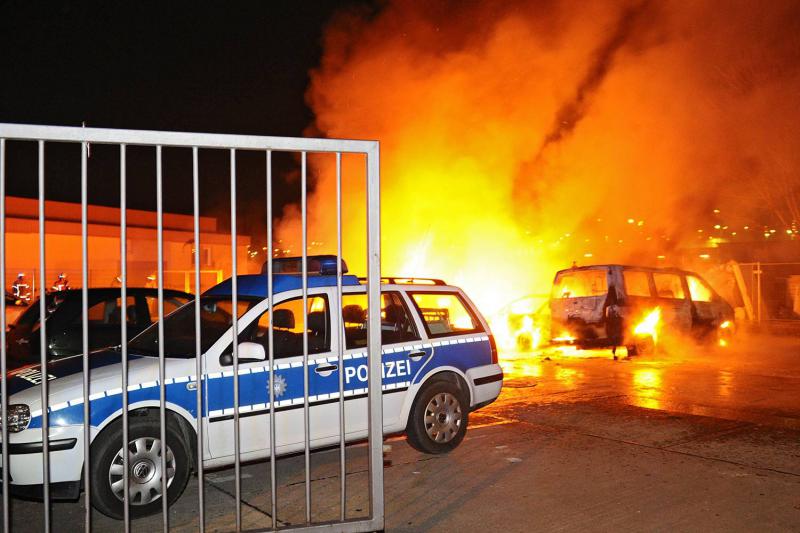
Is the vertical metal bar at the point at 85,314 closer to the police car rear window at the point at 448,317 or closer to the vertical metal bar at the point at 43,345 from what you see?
the vertical metal bar at the point at 43,345

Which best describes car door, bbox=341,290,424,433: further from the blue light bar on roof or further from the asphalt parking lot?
the asphalt parking lot

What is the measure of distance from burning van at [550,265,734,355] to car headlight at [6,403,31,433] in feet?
34.3

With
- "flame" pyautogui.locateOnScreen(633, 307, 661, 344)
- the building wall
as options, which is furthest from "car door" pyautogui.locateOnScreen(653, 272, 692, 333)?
the building wall

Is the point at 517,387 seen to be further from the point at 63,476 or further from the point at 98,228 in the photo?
the point at 98,228

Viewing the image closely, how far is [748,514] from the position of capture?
4.71m

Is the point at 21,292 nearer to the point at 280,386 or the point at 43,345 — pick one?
the point at 280,386

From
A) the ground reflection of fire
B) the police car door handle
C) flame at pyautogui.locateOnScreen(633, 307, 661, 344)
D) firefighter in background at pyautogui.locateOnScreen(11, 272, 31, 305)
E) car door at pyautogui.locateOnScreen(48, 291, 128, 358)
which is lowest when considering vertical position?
the ground reflection of fire

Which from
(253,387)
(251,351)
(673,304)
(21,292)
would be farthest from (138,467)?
(21,292)

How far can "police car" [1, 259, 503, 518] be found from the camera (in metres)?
4.55

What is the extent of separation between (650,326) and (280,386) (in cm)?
999

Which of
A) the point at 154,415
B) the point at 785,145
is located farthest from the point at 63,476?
the point at 785,145

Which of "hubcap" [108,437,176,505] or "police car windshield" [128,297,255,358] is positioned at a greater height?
"police car windshield" [128,297,255,358]

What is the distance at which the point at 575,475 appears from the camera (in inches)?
222

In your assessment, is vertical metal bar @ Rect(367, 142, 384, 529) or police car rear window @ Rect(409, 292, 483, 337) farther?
police car rear window @ Rect(409, 292, 483, 337)
